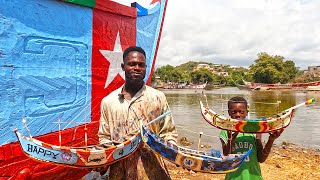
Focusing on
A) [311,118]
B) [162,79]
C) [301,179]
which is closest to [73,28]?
[301,179]

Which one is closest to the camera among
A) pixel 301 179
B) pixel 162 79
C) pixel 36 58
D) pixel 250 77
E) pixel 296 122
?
pixel 36 58

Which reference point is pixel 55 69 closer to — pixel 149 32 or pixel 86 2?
pixel 86 2

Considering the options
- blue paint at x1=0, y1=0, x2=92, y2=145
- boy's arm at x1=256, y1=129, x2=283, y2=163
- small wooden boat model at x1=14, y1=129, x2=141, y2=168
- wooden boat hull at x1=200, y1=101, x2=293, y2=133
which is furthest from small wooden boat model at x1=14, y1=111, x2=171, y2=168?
boy's arm at x1=256, y1=129, x2=283, y2=163

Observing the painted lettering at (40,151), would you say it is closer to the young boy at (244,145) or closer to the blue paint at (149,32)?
the young boy at (244,145)

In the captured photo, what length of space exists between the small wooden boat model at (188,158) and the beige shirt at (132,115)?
229 mm

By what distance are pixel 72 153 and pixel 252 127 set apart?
6.44 feet

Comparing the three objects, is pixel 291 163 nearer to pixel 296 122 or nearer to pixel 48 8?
pixel 48 8

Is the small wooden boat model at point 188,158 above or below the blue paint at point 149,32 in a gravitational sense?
below

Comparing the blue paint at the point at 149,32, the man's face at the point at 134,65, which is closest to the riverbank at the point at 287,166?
the blue paint at the point at 149,32

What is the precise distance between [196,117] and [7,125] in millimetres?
16296

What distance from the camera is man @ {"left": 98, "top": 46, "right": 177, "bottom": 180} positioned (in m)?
2.84

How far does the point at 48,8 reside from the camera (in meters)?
3.67

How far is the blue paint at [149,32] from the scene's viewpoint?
18.3 ft

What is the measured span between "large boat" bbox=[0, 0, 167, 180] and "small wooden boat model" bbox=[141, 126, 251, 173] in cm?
75
